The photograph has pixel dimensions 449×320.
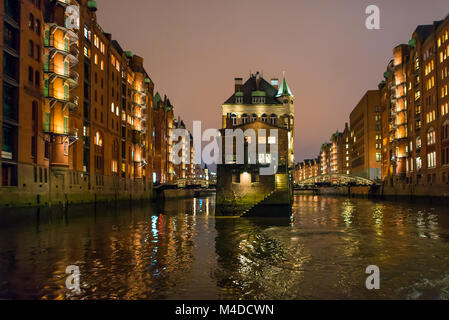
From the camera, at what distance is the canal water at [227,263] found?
14680 millimetres

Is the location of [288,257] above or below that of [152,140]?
below

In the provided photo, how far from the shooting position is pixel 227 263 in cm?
2008

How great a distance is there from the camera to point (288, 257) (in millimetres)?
21312

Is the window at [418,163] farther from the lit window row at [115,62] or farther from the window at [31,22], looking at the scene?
the window at [31,22]

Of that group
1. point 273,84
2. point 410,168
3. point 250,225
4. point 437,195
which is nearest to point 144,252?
point 250,225

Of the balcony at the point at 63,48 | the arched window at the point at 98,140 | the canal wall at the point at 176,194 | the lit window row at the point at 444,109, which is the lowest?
the canal wall at the point at 176,194

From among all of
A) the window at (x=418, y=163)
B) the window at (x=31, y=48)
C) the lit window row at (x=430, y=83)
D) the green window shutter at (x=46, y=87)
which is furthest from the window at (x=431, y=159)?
the window at (x=31, y=48)

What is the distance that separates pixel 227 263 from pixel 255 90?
88.2m

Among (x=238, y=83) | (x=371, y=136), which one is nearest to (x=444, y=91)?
(x=238, y=83)

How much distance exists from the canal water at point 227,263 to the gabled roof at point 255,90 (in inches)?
2815

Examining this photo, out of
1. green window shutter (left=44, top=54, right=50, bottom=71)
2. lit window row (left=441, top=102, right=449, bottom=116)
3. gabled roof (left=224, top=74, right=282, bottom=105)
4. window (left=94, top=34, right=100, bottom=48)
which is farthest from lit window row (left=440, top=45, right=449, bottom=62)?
green window shutter (left=44, top=54, right=50, bottom=71)

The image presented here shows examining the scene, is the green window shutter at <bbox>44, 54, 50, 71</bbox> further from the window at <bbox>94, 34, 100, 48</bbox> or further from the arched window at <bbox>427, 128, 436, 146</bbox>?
the arched window at <bbox>427, 128, 436, 146</bbox>
